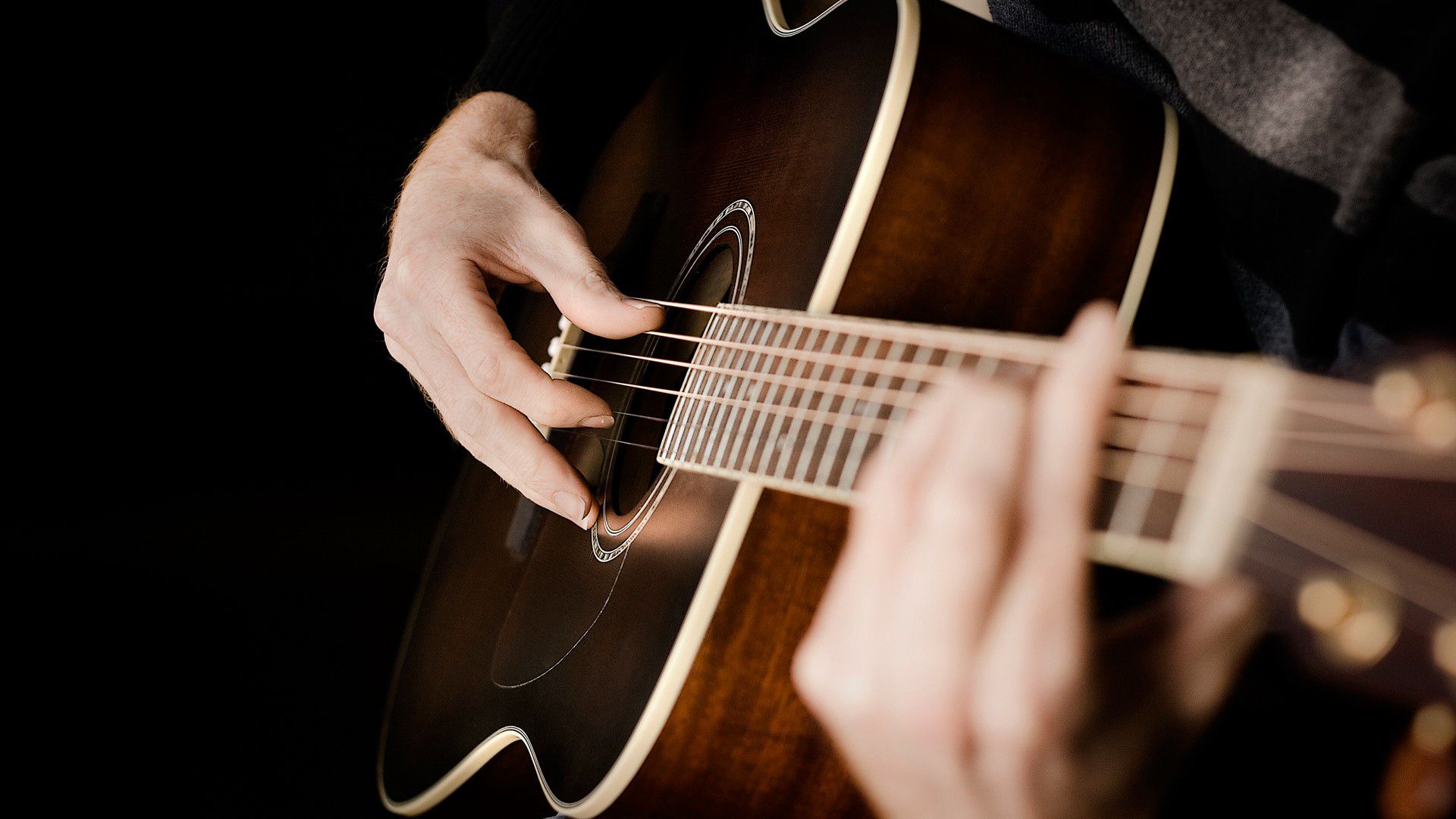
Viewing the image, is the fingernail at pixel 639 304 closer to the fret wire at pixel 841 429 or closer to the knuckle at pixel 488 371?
the knuckle at pixel 488 371

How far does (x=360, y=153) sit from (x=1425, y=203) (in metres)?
1.70

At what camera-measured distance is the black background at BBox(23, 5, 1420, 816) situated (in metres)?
1.49

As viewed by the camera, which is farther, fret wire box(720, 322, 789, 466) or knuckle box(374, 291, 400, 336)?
knuckle box(374, 291, 400, 336)

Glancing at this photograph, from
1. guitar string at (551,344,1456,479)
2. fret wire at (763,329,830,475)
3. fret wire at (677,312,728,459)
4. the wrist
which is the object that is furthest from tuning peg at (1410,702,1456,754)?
the wrist

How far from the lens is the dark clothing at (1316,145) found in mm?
522

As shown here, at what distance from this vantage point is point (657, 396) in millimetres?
795

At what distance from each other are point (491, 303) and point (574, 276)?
0.12m

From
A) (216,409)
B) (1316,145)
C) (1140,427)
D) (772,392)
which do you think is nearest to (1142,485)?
(1140,427)

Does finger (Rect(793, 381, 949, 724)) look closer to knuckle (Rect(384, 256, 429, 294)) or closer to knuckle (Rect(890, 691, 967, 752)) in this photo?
knuckle (Rect(890, 691, 967, 752))

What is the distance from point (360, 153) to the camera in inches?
65.4

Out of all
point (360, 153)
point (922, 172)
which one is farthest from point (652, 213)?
point (360, 153)

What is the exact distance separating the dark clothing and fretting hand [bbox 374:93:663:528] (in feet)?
1.64

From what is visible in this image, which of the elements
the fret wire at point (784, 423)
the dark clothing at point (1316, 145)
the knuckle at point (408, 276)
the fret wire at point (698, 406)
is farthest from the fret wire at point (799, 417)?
the knuckle at point (408, 276)

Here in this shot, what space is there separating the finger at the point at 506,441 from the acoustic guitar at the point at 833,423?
0.04 m
